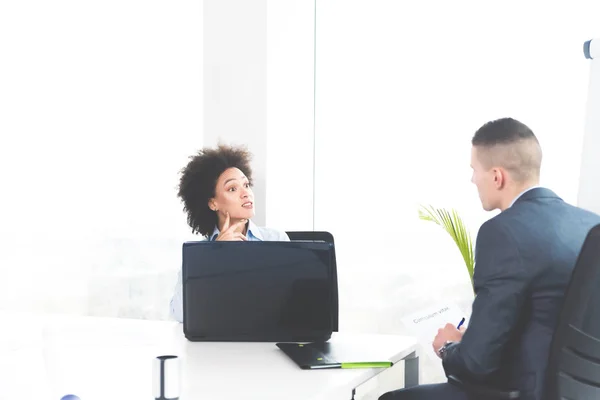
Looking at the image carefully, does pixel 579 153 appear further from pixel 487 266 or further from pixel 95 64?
pixel 95 64

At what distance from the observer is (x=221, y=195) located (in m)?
3.10

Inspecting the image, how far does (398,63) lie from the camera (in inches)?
148

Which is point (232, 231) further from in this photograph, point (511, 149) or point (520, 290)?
point (520, 290)

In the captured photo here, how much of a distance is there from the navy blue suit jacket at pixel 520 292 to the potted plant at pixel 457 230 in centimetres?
133

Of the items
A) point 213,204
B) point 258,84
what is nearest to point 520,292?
point 213,204

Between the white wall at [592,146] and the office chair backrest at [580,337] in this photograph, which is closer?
the office chair backrest at [580,337]

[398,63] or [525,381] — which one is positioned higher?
[398,63]

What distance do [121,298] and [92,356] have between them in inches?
82.7

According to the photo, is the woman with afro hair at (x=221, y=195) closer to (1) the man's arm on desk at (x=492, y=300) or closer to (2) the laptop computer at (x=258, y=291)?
(2) the laptop computer at (x=258, y=291)

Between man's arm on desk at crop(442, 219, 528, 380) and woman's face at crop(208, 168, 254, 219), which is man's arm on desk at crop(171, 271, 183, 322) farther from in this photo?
man's arm on desk at crop(442, 219, 528, 380)

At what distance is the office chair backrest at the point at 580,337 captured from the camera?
1.80 meters

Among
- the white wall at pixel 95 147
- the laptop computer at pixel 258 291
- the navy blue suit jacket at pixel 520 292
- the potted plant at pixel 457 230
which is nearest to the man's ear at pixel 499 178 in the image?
the navy blue suit jacket at pixel 520 292

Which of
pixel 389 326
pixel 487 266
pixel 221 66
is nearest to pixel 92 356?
pixel 487 266

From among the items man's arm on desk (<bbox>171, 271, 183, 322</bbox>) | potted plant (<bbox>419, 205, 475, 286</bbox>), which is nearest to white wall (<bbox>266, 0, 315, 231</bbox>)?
potted plant (<bbox>419, 205, 475, 286</bbox>)
